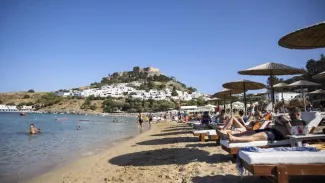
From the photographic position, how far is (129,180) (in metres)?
5.85

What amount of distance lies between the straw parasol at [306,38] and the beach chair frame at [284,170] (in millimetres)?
2414

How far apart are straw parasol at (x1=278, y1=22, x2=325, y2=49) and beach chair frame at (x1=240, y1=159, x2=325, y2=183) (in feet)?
7.92

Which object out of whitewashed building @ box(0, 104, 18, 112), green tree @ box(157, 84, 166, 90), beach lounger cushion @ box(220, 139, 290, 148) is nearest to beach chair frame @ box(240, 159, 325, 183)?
beach lounger cushion @ box(220, 139, 290, 148)

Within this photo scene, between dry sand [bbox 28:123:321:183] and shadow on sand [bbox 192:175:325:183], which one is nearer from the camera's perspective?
shadow on sand [bbox 192:175:325:183]

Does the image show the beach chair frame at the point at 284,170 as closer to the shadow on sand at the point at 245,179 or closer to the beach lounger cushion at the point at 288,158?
the beach lounger cushion at the point at 288,158

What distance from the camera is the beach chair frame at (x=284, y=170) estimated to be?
12.5 ft

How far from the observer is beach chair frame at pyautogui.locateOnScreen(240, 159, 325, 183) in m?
3.80

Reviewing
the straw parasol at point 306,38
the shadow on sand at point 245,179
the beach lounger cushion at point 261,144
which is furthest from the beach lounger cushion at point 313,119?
the shadow on sand at point 245,179

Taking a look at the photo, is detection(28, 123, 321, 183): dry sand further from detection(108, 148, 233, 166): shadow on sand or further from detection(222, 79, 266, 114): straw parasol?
detection(222, 79, 266, 114): straw parasol

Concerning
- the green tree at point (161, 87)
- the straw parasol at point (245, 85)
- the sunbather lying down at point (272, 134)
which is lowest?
the sunbather lying down at point (272, 134)

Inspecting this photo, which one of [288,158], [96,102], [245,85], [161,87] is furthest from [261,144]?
[161,87]

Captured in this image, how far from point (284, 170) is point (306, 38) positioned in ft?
9.13

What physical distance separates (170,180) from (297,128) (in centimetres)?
272

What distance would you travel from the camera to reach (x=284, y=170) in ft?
12.5
